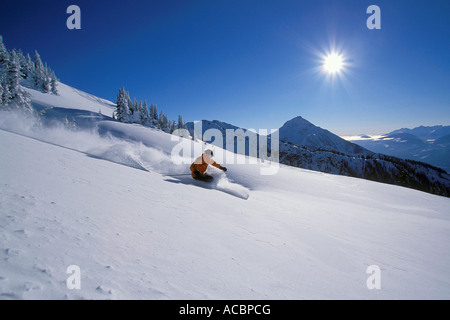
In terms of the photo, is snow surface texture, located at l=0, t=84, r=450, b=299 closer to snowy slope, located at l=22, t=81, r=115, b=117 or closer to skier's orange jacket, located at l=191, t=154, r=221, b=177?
skier's orange jacket, located at l=191, t=154, r=221, b=177

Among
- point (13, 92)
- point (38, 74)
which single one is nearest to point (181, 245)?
point (13, 92)

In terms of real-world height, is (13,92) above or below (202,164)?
above

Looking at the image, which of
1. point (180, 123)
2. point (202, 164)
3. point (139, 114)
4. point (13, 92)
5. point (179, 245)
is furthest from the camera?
point (180, 123)

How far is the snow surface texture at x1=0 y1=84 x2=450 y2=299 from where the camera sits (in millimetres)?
1927

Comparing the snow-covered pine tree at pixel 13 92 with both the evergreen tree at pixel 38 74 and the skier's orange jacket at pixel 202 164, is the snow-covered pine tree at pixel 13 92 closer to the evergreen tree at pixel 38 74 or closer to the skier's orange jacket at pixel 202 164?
the skier's orange jacket at pixel 202 164

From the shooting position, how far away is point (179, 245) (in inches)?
111

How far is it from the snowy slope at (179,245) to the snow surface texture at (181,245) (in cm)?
2

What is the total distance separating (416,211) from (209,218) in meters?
10.4

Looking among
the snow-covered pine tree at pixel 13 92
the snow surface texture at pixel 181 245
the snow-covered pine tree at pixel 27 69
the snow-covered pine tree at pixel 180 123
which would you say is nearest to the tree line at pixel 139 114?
the snow-covered pine tree at pixel 180 123

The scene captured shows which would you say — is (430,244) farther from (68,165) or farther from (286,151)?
(286,151)

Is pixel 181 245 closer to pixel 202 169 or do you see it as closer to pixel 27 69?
pixel 202 169

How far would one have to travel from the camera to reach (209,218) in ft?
13.7

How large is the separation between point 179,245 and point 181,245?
3 centimetres

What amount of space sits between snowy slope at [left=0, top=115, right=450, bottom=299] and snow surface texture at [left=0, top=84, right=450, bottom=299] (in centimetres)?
2
